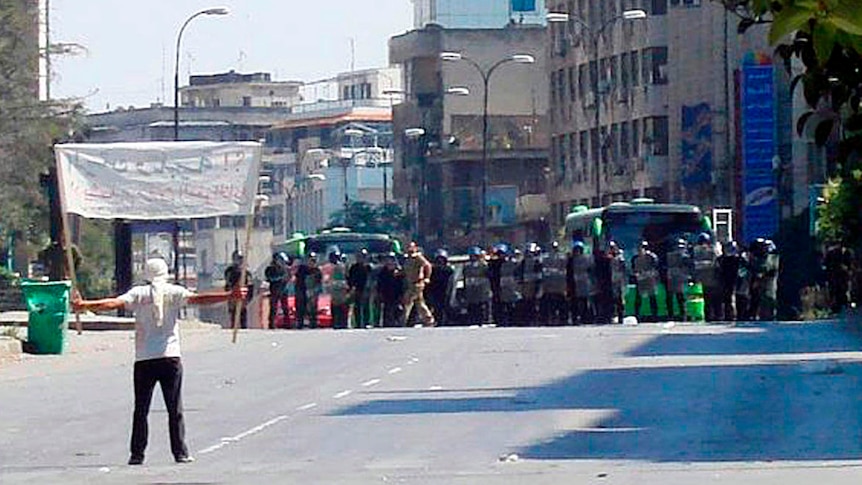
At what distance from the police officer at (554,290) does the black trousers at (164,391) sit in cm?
3013

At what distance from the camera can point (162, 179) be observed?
27.1 meters

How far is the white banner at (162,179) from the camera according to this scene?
26250 millimetres

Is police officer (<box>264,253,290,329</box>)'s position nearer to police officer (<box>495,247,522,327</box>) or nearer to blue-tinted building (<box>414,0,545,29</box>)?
police officer (<box>495,247,522,327</box>)

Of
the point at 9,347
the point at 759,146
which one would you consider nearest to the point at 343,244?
the point at 759,146

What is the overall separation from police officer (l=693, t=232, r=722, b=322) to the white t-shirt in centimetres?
2980

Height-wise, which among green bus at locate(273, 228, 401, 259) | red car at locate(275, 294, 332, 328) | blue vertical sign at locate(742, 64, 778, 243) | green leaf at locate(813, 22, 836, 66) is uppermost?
blue vertical sign at locate(742, 64, 778, 243)

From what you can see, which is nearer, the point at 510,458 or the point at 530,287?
the point at 510,458

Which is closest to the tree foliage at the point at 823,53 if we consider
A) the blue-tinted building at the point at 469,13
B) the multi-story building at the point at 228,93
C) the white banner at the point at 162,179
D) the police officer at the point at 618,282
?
the white banner at the point at 162,179

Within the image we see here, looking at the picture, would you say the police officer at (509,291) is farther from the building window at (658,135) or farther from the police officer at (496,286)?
the building window at (658,135)

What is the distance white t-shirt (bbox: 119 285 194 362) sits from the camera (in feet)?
57.9

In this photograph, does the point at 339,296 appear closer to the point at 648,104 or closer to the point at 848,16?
the point at 648,104

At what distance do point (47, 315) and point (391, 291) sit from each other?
14.3 meters

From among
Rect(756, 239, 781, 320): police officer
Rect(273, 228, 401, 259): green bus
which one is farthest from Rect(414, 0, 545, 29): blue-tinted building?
Rect(756, 239, 781, 320): police officer

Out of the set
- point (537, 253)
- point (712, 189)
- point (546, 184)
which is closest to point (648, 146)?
point (712, 189)
